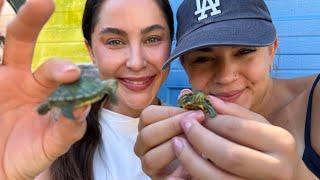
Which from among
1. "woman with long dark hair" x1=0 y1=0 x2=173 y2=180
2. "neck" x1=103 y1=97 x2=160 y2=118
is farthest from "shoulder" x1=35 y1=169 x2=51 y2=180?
"neck" x1=103 y1=97 x2=160 y2=118

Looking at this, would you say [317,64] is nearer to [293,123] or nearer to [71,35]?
[293,123]

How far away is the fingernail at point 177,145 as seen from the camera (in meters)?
1.02

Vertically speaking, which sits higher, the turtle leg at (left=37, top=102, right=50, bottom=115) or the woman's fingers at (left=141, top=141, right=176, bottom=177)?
the turtle leg at (left=37, top=102, right=50, bottom=115)

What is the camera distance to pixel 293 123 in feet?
4.40

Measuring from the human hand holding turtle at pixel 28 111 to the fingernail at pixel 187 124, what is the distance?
10.1 inches

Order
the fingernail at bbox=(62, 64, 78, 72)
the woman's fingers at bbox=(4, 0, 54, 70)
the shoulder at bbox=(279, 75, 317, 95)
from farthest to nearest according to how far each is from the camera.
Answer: the shoulder at bbox=(279, 75, 317, 95)
the woman's fingers at bbox=(4, 0, 54, 70)
the fingernail at bbox=(62, 64, 78, 72)

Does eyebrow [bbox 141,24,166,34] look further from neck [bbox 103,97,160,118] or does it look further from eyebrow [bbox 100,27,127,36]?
neck [bbox 103,97,160,118]

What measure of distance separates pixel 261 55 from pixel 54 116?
2.17 ft

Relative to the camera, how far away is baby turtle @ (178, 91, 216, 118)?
3.44 ft

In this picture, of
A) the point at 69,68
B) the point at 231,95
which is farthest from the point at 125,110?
the point at 69,68

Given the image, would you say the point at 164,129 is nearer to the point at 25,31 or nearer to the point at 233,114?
the point at 233,114

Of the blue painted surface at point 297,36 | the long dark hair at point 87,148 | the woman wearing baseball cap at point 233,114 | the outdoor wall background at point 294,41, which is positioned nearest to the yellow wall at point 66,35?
the outdoor wall background at point 294,41

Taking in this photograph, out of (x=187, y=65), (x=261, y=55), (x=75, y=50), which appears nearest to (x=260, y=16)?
(x=261, y=55)

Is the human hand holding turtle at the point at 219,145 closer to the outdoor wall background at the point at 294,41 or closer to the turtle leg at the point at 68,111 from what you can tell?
the turtle leg at the point at 68,111
